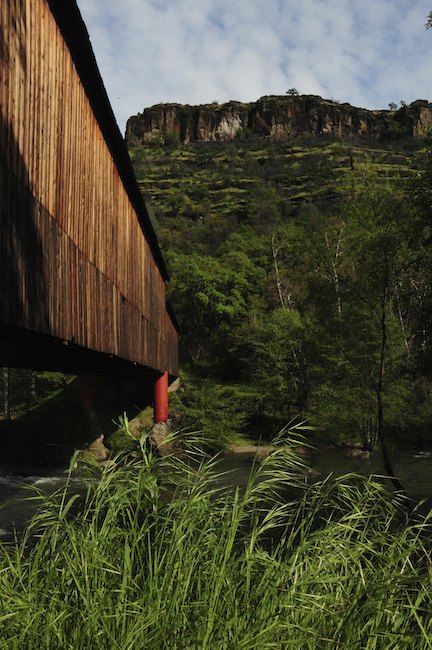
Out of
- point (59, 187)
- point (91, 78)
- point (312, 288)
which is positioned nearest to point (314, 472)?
point (312, 288)

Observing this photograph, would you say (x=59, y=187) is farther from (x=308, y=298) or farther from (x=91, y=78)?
(x=308, y=298)

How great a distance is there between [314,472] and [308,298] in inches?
236

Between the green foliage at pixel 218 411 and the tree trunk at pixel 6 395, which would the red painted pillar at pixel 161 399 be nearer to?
the green foliage at pixel 218 411

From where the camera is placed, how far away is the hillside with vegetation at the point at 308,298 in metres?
13.1

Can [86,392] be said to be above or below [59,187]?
below

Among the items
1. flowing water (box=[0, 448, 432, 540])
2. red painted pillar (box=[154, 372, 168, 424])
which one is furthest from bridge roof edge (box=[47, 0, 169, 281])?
red painted pillar (box=[154, 372, 168, 424])

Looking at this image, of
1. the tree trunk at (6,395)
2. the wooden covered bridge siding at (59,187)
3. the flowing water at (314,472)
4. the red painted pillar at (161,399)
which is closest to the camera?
the wooden covered bridge siding at (59,187)

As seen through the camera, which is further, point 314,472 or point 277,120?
point 277,120

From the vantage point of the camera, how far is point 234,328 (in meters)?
35.1

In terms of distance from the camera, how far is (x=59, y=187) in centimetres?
673

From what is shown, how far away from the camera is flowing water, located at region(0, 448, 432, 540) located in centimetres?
1475

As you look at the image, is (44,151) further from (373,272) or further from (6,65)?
(373,272)

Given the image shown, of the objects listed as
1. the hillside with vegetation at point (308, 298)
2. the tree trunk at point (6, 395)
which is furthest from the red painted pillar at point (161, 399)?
the tree trunk at point (6, 395)

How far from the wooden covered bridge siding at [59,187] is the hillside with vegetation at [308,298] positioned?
11.6 ft
